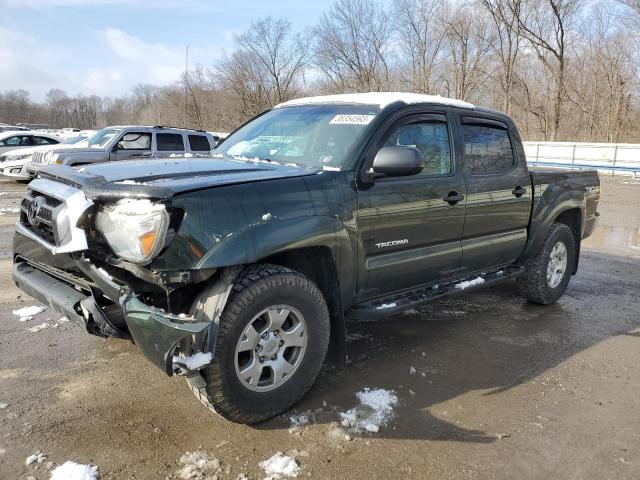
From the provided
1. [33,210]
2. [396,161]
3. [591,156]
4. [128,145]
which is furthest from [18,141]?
[591,156]

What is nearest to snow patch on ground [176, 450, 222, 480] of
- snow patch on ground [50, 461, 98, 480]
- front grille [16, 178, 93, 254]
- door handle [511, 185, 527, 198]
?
snow patch on ground [50, 461, 98, 480]

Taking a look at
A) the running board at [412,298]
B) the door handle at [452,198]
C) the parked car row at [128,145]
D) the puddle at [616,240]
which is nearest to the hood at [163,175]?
the running board at [412,298]

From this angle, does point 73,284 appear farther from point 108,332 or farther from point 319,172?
point 319,172

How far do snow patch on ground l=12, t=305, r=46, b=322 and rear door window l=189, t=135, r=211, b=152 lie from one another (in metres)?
8.26

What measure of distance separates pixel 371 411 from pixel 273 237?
128cm

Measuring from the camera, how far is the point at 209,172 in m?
3.17

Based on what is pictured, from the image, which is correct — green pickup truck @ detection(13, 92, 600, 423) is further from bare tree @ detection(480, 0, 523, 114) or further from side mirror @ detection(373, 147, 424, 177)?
bare tree @ detection(480, 0, 523, 114)

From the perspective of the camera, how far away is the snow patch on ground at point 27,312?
4625mm

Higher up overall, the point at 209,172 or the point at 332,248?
the point at 209,172

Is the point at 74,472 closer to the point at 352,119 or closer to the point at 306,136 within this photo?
the point at 306,136

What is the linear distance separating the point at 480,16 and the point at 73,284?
38610mm

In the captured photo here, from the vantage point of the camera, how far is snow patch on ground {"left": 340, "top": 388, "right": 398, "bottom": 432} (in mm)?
3107

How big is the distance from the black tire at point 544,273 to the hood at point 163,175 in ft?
9.95

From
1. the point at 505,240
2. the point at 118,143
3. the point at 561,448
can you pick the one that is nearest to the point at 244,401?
the point at 561,448
